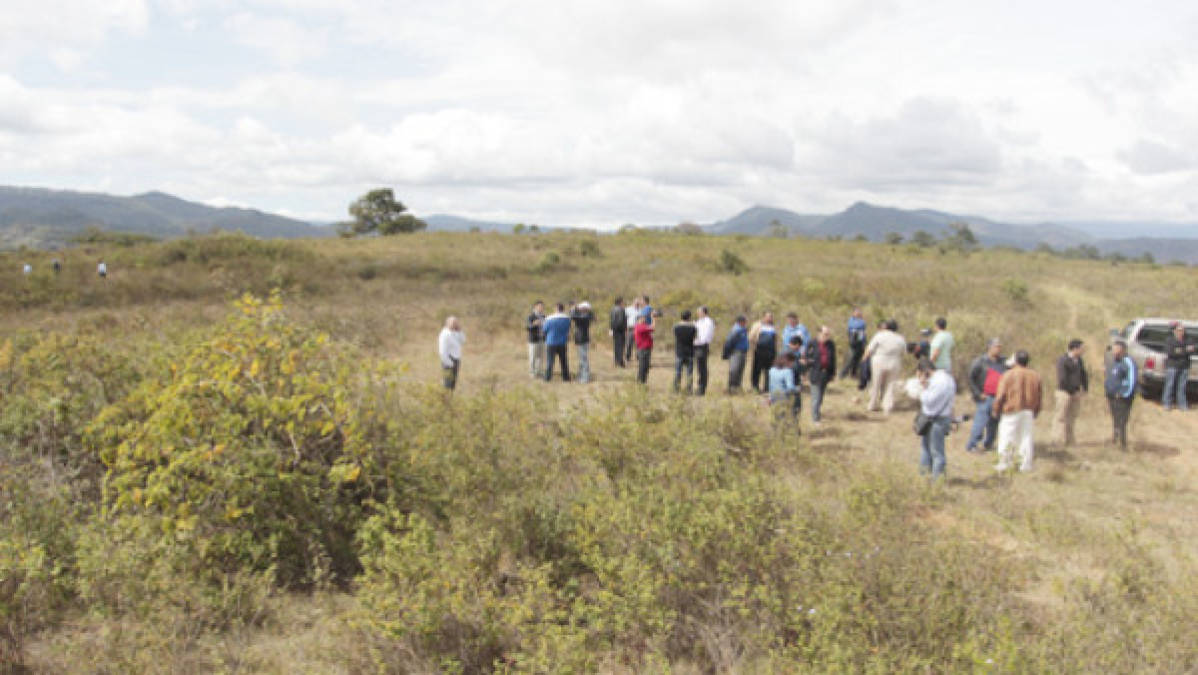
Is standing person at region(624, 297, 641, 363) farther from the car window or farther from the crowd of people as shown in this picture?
the car window

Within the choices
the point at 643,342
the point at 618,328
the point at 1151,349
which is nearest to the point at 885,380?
the point at 643,342

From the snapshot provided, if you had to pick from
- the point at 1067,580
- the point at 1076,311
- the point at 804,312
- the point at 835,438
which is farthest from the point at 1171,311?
the point at 1067,580

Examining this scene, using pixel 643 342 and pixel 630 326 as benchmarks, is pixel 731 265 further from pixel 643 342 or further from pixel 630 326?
pixel 643 342

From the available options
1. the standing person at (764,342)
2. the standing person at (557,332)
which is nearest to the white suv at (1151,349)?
the standing person at (764,342)

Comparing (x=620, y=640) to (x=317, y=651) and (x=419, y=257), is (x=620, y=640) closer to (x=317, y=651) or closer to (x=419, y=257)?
(x=317, y=651)

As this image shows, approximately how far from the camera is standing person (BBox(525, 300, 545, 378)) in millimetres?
12016

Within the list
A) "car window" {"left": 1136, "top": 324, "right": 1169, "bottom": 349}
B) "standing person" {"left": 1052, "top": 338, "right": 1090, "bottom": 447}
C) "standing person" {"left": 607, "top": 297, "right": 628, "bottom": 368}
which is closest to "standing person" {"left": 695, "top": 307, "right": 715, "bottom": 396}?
"standing person" {"left": 607, "top": 297, "right": 628, "bottom": 368}

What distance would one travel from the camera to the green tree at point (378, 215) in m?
71.4

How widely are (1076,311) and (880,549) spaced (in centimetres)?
2256

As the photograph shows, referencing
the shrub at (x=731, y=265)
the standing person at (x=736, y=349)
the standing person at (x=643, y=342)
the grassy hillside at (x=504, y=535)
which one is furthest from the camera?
the shrub at (x=731, y=265)

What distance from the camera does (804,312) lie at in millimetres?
16953

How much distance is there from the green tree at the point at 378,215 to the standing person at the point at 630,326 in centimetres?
6142

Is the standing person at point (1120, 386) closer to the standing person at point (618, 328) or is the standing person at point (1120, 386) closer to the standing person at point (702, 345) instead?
the standing person at point (702, 345)

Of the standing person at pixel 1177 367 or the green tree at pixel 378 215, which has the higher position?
the green tree at pixel 378 215
